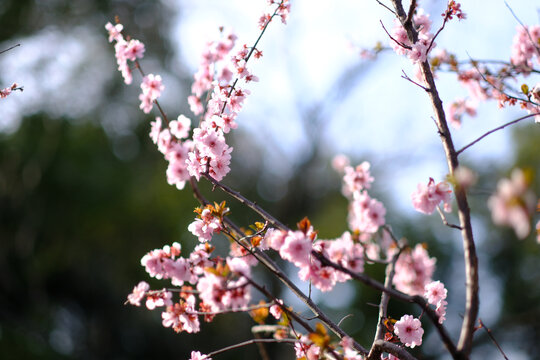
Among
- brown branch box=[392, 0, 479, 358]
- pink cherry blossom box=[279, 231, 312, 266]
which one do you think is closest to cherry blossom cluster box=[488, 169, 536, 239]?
brown branch box=[392, 0, 479, 358]

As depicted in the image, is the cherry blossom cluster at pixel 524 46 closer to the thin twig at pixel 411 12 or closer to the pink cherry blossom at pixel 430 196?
the thin twig at pixel 411 12

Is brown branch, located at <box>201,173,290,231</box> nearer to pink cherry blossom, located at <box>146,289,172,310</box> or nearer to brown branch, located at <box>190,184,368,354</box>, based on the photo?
brown branch, located at <box>190,184,368,354</box>

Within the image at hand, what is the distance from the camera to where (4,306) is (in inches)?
250

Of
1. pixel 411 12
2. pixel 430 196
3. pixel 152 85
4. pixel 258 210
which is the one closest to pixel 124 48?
pixel 152 85

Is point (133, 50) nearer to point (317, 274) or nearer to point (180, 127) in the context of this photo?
point (180, 127)

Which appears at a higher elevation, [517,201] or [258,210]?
[258,210]

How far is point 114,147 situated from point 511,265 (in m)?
7.82

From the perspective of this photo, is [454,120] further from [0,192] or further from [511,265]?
[511,265]

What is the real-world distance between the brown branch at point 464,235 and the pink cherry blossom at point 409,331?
1.25 ft

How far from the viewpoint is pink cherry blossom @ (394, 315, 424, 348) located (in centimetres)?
139

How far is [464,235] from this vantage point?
1.03 meters

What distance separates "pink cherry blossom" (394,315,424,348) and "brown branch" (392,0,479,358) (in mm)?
382

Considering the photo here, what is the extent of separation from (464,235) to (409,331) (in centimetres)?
52

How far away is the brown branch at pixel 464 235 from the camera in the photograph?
94cm
